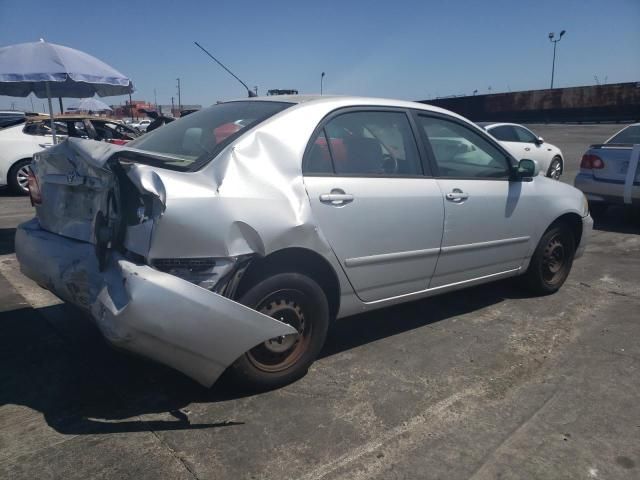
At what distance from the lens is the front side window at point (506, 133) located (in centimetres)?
1222

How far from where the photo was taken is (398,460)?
246 cm

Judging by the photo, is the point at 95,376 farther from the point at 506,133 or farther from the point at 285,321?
the point at 506,133

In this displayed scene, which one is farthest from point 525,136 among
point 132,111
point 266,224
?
point 132,111

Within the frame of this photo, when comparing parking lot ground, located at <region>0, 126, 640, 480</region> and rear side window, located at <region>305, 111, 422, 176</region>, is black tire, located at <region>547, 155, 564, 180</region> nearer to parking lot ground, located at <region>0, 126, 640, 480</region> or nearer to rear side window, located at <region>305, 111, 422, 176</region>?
parking lot ground, located at <region>0, 126, 640, 480</region>

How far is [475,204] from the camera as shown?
389 centimetres

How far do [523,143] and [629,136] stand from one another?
424 cm

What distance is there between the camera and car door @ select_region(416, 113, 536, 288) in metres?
3.78

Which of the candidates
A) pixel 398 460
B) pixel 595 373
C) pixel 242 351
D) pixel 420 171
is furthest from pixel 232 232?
pixel 595 373

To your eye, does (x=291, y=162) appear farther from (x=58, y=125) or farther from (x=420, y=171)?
(x=58, y=125)

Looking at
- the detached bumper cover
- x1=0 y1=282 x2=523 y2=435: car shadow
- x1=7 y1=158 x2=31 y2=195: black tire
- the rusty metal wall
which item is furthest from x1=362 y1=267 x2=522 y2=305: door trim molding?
the rusty metal wall

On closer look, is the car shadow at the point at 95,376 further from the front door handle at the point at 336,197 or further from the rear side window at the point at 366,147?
the rear side window at the point at 366,147

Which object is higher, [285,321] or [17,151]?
→ [17,151]

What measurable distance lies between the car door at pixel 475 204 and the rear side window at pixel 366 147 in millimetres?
174

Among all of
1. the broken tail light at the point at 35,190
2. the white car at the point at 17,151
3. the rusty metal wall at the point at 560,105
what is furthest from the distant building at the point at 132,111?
the broken tail light at the point at 35,190
